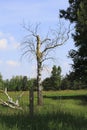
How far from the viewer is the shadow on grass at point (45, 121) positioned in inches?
489

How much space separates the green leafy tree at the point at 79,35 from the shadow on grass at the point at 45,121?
34096 millimetres

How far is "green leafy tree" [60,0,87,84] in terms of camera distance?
4900cm

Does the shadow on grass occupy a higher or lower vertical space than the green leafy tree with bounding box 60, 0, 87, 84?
lower

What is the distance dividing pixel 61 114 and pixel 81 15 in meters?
35.0

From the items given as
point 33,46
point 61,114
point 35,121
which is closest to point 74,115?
point 61,114

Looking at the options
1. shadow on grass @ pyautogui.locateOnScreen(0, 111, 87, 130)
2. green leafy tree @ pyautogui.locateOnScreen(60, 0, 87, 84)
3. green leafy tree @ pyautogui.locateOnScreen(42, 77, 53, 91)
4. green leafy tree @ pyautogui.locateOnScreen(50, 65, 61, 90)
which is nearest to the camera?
shadow on grass @ pyautogui.locateOnScreen(0, 111, 87, 130)

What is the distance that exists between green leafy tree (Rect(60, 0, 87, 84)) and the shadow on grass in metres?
34.1

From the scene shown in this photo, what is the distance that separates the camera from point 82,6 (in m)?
48.4

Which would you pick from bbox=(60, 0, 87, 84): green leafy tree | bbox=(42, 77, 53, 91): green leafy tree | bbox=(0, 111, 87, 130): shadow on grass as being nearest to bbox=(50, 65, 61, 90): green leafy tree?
bbox=(42, 77, 53, 91): green leafy tree

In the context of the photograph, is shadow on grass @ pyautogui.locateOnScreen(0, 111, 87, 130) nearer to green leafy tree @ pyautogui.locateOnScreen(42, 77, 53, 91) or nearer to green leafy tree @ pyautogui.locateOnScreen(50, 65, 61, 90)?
green leafy tree @ pyautogui.locateOnScreen(50, 65, 61, 90)

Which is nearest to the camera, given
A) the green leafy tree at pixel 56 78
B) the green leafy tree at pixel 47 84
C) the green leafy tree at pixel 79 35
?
the green leafy tree at pixel 79 35

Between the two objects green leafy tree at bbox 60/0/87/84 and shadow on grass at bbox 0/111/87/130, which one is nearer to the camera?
shadow on grass at bbox 0/111/87/130

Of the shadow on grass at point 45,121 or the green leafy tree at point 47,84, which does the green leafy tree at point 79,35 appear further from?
the green leafy tree at point 47,84

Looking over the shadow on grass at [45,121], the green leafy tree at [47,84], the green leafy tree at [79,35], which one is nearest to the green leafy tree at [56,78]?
the green leafy tree at [47,84]
